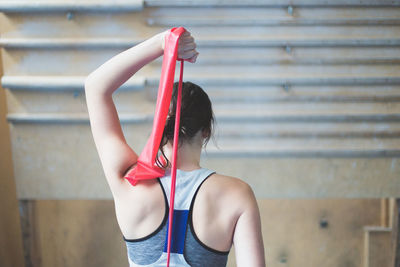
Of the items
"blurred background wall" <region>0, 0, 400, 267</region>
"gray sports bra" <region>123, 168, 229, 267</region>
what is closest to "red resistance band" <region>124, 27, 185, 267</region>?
"gray sports bra" <region>123, 168, 229, 267</region>

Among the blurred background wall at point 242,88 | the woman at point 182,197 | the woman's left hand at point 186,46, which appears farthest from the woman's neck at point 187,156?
the blurred background wall at point 242,88

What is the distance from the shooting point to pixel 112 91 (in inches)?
35.3

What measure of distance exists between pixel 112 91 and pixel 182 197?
0.29 meters

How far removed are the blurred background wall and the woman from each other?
4.06 ft

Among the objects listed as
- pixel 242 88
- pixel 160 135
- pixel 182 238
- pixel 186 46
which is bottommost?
pixel 182 238

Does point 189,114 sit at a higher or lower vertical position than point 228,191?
higher

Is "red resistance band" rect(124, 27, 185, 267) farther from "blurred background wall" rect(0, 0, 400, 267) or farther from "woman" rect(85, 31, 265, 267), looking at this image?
"blurred background wall" rect(0, 0, 400, 267)

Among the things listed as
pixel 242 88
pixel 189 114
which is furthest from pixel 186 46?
pixel 242 88

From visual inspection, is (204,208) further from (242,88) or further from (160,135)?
A: (242,88)

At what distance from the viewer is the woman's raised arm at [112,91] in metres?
0.85

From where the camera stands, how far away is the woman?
2.85ft

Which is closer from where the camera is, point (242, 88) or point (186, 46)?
point (186, 46)

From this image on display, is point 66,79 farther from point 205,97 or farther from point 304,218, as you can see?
point 304,218

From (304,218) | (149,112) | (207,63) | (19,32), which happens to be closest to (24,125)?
(19,32)
